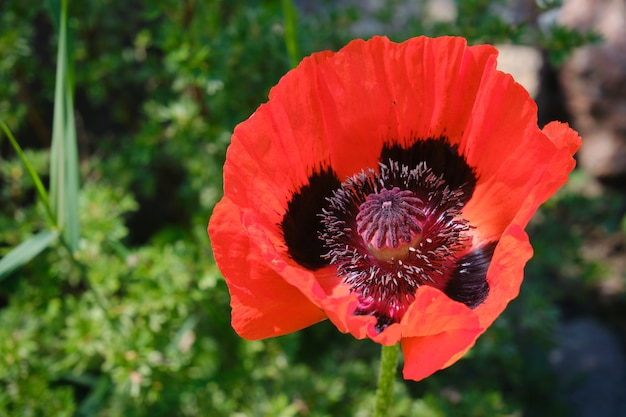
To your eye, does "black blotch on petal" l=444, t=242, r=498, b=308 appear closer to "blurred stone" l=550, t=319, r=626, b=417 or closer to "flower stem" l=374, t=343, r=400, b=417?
"flower stem" l=374, t=343, r=400, b=417

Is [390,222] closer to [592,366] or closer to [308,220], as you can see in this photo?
[308,220]

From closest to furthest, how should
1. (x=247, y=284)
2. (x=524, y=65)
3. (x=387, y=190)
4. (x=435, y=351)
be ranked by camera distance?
(x=435, y=351) < (x=247, y=284) < (x=387, y=190) < (x=524, y=65)

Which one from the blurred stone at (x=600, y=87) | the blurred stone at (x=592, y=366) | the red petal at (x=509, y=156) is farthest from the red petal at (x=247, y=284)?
the blurred stone at (x=600, y=87)

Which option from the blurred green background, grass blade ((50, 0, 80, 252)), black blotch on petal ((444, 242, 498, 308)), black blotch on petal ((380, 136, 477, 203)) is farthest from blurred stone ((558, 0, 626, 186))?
grass blade ((50, 0, 80, 252))

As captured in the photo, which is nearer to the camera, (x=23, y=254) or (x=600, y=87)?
(x=23, y=254)

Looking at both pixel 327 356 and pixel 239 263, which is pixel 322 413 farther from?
pixel 239 263

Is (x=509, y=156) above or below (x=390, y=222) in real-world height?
above

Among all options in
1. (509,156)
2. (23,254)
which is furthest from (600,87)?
(23,254)

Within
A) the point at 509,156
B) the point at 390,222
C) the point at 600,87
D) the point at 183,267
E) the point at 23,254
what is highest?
the point at 509,156
